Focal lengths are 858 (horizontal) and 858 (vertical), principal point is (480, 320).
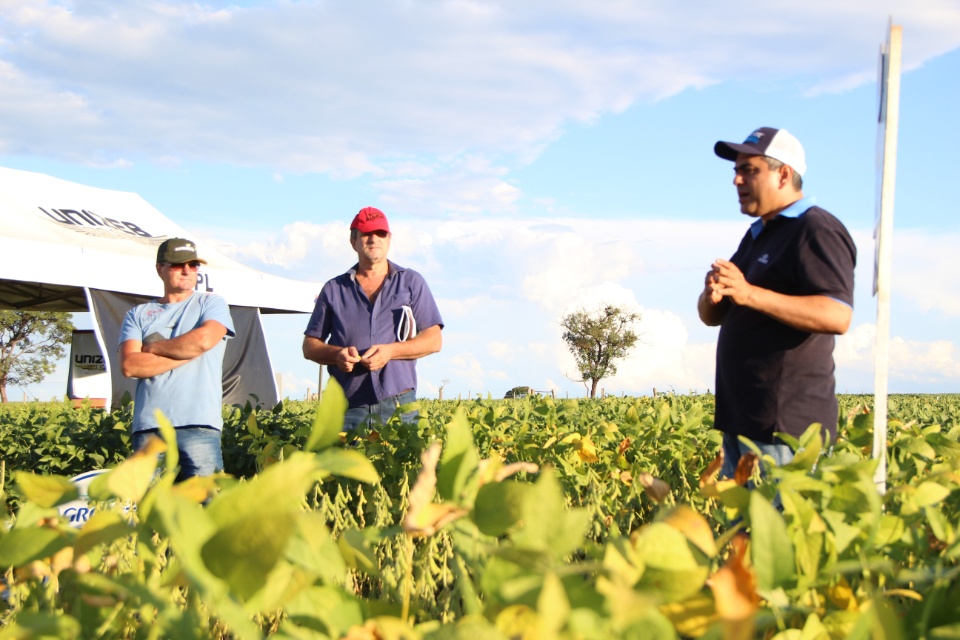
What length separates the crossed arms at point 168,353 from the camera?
3848 mm

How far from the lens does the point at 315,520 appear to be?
0.71 m

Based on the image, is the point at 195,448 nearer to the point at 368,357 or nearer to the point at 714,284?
the point at 368,357

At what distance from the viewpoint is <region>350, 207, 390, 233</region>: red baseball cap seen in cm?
429

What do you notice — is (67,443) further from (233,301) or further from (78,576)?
(233,301)

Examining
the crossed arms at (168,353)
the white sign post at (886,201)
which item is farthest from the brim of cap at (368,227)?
the white sign post at (886,201)

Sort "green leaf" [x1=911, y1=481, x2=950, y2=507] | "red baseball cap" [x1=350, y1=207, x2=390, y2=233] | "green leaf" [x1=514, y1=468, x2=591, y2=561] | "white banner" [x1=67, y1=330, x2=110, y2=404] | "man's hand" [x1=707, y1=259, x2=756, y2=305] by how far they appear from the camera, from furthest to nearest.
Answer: "white banner" [x1=67, y1=330, x2=110, y2=404], "red baseball cap" [x1=350, y1=207, x2=390, y2=233], "man's hand" [x1=707, y1=259, x2=756, y2=305], "green leaf" [x1=911, y1=481, x2=950, y2=507], "green leaf" [x1=514, y1=468, x2=591, y2=561]

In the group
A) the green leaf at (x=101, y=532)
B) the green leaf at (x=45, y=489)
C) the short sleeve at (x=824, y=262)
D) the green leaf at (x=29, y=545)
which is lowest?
the green leaf at (x=29, y=545)

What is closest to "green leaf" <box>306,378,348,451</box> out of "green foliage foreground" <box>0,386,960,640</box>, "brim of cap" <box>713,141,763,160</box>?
"green foliage foreground" <box>0,386,960,640</box>

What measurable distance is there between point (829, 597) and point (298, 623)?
64 centimetres

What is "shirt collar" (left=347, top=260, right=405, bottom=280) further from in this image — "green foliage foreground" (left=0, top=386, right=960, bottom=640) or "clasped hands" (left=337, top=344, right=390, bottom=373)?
"green foliage foreground" (left=0, top=386, right=960, bottom=640)

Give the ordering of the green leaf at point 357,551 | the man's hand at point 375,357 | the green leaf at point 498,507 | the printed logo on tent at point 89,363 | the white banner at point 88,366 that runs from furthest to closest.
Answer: the printed logo on tent at point 89,363 < the white banner at point 88,366 < the man's hand at point 375,357 < the green leaf at point 357,551 < the green leaf at point 498,507

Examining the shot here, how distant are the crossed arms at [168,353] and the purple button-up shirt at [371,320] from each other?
0.60 meters

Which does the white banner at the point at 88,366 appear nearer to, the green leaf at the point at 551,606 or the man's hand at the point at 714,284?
the man's hand at the point at 714,284

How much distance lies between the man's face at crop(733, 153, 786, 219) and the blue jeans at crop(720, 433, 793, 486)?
0.74 meters
